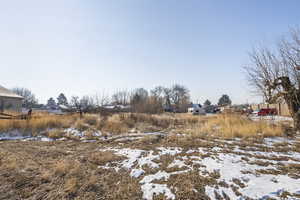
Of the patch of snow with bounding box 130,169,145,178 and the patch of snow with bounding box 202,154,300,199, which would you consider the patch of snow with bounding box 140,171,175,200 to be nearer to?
Result: the patch of snow with bounding box 130,169,145,178

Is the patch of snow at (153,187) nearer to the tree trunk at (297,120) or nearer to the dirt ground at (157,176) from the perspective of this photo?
the dirt ground at (157,176)

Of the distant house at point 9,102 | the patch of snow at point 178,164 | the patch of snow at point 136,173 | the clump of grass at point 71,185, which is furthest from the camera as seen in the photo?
the distant house at point 9,102

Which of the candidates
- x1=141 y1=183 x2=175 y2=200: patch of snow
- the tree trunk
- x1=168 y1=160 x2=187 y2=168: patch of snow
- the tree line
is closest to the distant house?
the tree line

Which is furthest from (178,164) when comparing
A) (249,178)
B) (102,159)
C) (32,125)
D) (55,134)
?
(32,125)

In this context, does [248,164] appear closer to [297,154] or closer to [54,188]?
[297,154]

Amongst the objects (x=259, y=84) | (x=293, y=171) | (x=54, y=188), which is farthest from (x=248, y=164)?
(x=259, y=84)

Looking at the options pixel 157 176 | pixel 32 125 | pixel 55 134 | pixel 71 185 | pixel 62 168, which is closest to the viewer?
pixel 71 185

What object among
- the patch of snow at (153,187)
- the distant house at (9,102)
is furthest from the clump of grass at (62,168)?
the distant house at (9,102)

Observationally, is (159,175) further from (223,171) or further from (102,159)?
(102,159)

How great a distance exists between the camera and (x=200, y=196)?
2.47 meters

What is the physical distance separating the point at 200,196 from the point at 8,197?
10.5 feet

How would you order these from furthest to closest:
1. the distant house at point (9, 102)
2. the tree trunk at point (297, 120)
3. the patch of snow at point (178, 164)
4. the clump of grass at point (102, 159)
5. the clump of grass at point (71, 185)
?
the distant house at point (9, 102) < the tree trunk at point (297, 120) < the clump of grass at point (102, 159) < the patch of snow at point (178, 164) < the clump of grass at point (71, 185)

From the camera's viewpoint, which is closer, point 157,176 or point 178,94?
point 157,176

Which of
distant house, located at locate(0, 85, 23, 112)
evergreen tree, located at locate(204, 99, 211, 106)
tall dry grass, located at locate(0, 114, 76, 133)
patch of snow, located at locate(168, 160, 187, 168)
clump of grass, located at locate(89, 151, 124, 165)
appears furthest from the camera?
evergreen tree, located at locate(204, 99, 211, 106)
